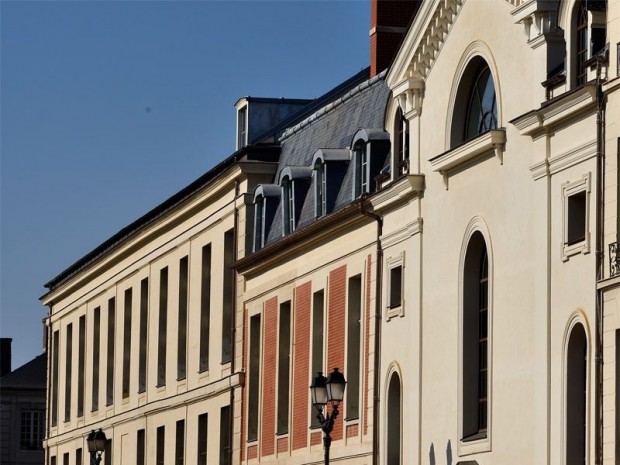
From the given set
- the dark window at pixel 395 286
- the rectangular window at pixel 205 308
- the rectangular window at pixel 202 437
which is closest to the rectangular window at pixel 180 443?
the rectangular window at pixel 202 437

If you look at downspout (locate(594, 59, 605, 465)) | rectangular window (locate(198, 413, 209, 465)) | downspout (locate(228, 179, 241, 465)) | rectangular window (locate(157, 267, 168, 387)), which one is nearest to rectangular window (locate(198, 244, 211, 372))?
rectangular window (locate(198, 413, 209, 465))

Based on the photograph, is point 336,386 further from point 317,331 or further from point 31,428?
point 31,428

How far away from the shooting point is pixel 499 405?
33656 mm

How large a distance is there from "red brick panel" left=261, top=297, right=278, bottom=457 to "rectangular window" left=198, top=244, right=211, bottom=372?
18.6ft

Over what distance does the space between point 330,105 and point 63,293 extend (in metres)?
28.6

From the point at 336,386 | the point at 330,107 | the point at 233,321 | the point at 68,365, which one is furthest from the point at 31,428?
the point at 336,386

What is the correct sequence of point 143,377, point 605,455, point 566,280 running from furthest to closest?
1. point 143,377
2. point 566,280
3. point 605,455

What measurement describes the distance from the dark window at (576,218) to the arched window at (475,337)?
424cm

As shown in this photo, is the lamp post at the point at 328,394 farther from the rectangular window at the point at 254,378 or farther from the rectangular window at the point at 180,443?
the rectangular window at the point at 180,443

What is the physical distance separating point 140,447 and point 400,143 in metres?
22.9

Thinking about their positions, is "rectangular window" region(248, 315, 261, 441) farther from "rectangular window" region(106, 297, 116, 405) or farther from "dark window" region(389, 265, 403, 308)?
"rectangular window" region(106, 297, 116, 405)

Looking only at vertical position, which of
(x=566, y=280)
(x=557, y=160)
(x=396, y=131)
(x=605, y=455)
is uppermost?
(x=396, y=131)

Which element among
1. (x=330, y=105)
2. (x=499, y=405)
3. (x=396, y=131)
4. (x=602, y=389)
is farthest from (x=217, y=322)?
(x=602, y=389)

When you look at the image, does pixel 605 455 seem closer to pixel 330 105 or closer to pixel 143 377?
pixel 330 105
